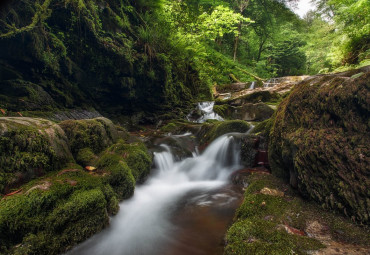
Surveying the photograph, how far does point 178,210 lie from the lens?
139 inches

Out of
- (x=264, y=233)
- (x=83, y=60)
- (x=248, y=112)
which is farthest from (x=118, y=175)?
(x=248, y=112)

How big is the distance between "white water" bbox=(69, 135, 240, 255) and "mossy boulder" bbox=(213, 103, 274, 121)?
3780 mm

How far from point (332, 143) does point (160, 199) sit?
3.10 meters

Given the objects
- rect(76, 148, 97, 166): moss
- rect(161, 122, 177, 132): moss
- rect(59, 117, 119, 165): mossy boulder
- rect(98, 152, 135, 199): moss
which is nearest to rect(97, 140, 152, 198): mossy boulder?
rect(98, 152, 135, 199): moss

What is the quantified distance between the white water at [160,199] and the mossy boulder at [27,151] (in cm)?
115

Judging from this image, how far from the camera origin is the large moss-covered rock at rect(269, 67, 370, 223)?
212cm

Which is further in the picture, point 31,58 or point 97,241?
point 31,58

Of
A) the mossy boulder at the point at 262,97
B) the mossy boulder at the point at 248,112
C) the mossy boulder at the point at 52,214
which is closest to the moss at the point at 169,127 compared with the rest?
the mossy boulder at the point at 248,112

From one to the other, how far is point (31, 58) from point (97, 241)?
5.29 metres

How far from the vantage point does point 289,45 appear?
22047 mm

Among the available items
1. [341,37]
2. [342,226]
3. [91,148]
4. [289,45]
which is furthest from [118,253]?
[289,45]

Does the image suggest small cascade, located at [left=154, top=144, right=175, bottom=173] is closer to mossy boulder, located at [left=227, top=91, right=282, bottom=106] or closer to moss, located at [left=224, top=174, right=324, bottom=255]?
moss, located at [left=224, top=174, right=324, bottom=255]

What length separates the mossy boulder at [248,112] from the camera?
901 cm

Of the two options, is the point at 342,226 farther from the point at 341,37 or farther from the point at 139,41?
the point at 341,37
